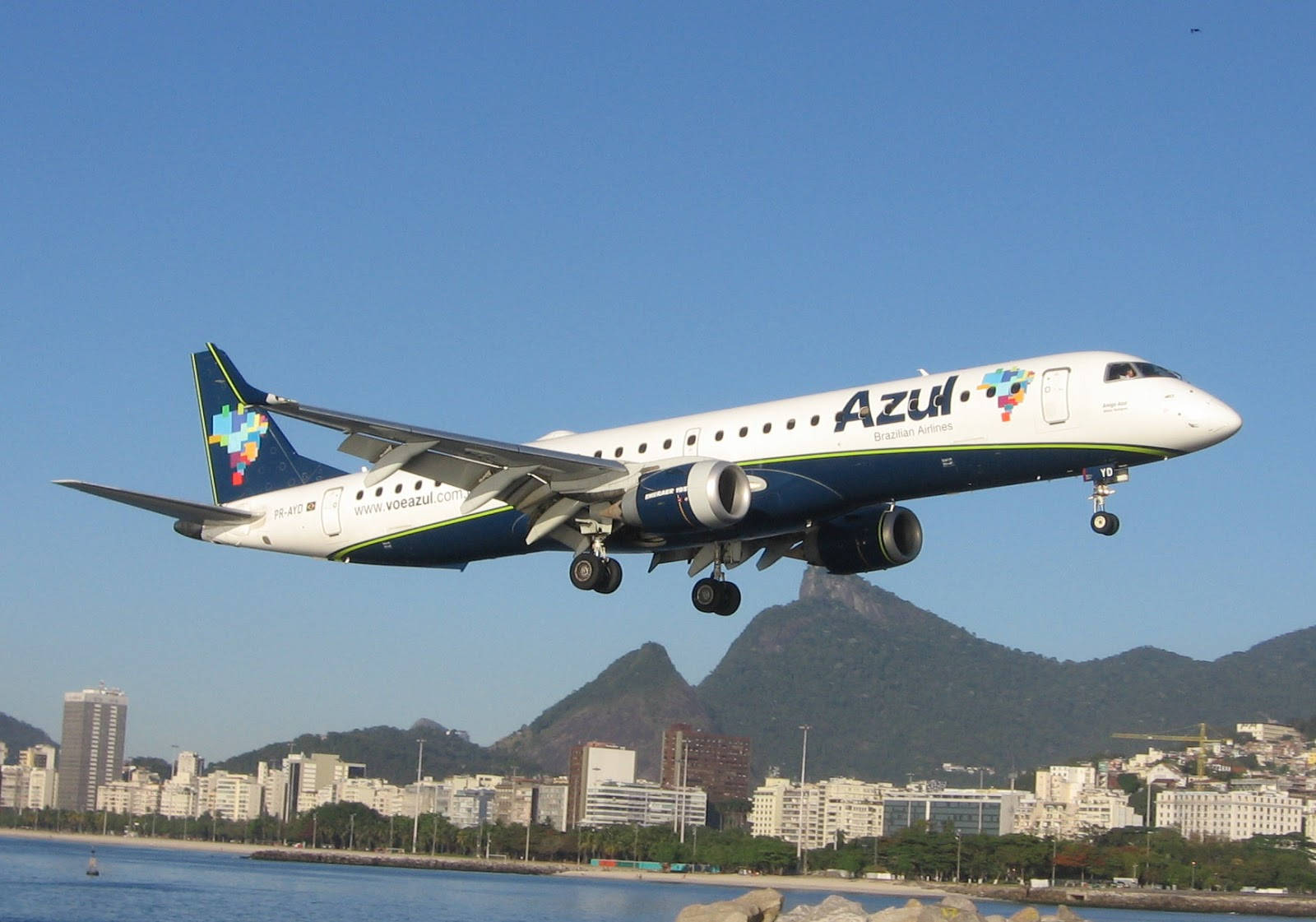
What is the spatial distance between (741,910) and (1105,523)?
19.7 m

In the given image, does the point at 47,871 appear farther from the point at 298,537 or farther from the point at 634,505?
the point at 634,505

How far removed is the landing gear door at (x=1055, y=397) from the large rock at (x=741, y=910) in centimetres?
2021

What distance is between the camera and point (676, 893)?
536 feet

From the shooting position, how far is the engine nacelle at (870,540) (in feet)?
131

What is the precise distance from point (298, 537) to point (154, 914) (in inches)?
2738

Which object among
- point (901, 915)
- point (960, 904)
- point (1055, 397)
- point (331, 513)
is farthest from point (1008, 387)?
point (960, 904)

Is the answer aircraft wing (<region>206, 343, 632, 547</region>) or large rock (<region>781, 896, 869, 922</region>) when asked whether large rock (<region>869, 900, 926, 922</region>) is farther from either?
aircraft wing (<region>206, 343, 632, 547</region>)

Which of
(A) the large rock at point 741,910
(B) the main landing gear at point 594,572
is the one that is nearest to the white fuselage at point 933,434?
(B) the main landing gear at point 594,572

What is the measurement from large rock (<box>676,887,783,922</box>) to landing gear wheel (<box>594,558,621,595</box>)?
12589 mm

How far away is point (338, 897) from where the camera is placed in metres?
135

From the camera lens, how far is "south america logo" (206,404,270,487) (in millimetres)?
49719

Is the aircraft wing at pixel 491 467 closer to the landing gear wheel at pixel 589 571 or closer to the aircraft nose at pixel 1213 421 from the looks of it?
the landing gear wheel at pixel 589 571

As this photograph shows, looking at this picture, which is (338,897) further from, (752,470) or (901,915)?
(752,470)

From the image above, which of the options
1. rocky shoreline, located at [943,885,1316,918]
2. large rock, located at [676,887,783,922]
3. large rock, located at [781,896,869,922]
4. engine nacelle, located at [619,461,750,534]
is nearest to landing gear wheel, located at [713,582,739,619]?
engine nacelle, located at [619,461,750,534]
